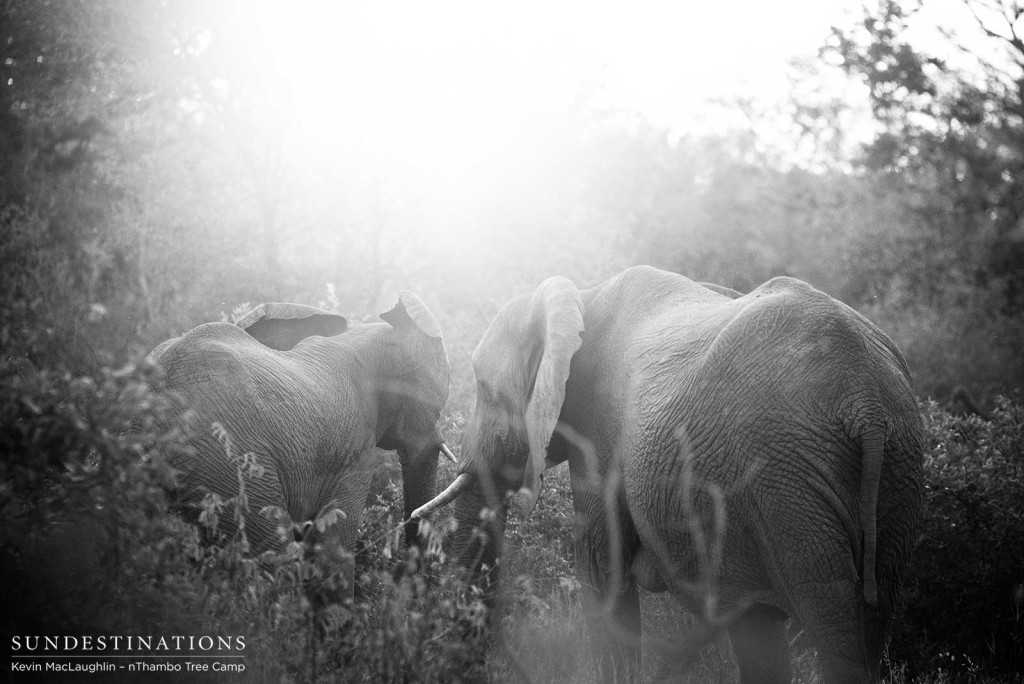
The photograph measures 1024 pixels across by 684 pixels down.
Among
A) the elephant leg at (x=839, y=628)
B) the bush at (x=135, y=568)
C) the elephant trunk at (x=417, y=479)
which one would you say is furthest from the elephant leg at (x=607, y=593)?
the elephant trunk at (x=417, y=479)

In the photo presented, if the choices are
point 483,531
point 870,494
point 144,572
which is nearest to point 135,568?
point 144,572

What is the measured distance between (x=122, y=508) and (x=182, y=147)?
13197mm

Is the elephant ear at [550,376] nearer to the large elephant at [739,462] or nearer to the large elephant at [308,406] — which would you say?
the large elephant at [739,462]

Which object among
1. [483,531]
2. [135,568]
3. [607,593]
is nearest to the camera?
[135,568]

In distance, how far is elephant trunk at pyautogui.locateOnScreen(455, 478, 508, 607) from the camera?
17.3 feet

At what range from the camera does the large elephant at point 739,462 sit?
347cm

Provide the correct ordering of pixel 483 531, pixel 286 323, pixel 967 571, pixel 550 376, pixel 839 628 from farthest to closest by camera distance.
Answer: pixel 967 571 < pixel 286 323 < pixel 483 531 < pixel 550 376 < pixel 839 628

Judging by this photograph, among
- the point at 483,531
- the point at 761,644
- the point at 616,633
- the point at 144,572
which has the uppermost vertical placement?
the point at 144,572

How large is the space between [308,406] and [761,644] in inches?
105

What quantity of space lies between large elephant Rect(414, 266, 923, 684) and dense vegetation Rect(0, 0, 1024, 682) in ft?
1.82

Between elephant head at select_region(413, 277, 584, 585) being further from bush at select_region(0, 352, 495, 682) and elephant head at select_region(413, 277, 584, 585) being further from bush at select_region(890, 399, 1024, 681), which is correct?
bush at select_region(890, 399, 1024, 681)

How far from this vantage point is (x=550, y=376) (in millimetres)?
4715

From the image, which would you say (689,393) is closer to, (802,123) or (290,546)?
(290,546)

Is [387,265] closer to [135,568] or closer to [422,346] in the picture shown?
[422,346]
